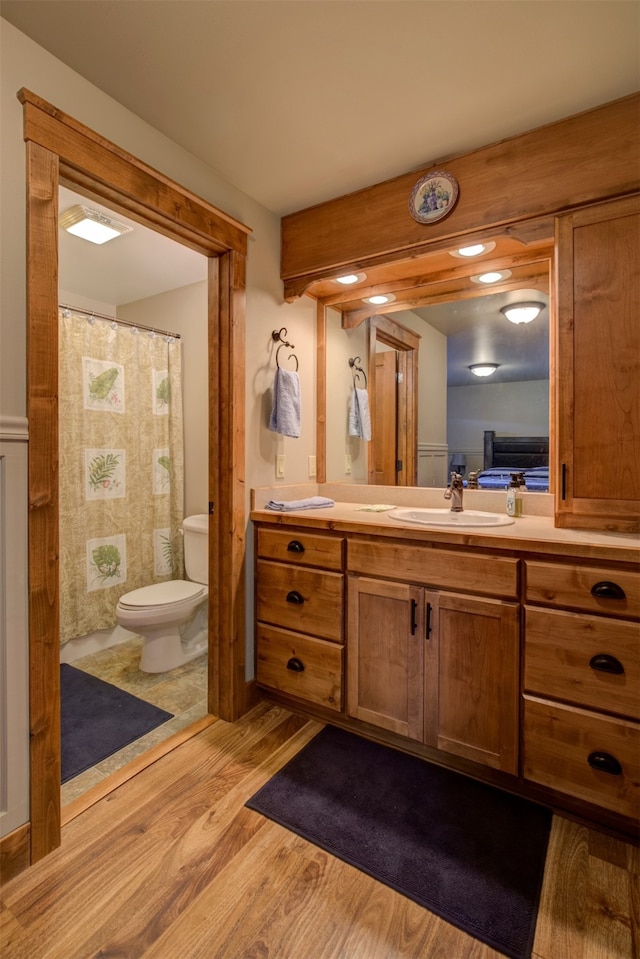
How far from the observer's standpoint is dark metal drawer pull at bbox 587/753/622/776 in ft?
4.55

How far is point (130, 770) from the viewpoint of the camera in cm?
174

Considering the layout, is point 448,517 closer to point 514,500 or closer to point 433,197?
point 514,500

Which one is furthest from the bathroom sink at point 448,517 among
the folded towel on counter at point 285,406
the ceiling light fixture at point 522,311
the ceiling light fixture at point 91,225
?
the ceiling light fixture at point 91,225

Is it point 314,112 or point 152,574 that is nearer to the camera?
point 314,112

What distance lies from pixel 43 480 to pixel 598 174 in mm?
2083

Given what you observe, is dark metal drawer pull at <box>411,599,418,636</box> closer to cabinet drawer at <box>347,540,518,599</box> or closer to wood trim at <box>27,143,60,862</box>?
cabinet drawer at <box>347,540,518,599</box>

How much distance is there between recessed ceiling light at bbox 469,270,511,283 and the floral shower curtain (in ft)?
6.42

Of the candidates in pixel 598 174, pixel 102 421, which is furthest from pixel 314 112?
pixel 102 421

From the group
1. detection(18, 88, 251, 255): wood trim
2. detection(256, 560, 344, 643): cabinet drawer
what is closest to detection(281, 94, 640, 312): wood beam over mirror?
detection(18, 88, 251, 255): wood trim

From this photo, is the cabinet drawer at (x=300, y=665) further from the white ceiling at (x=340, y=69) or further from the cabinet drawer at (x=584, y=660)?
the white ceiling at (x=340, y=69)

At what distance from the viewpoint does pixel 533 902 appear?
4.07 feet

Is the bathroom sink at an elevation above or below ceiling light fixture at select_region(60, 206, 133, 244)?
below

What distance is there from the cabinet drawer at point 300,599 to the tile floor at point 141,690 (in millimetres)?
582

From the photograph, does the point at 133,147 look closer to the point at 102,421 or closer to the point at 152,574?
the point at 102,421
